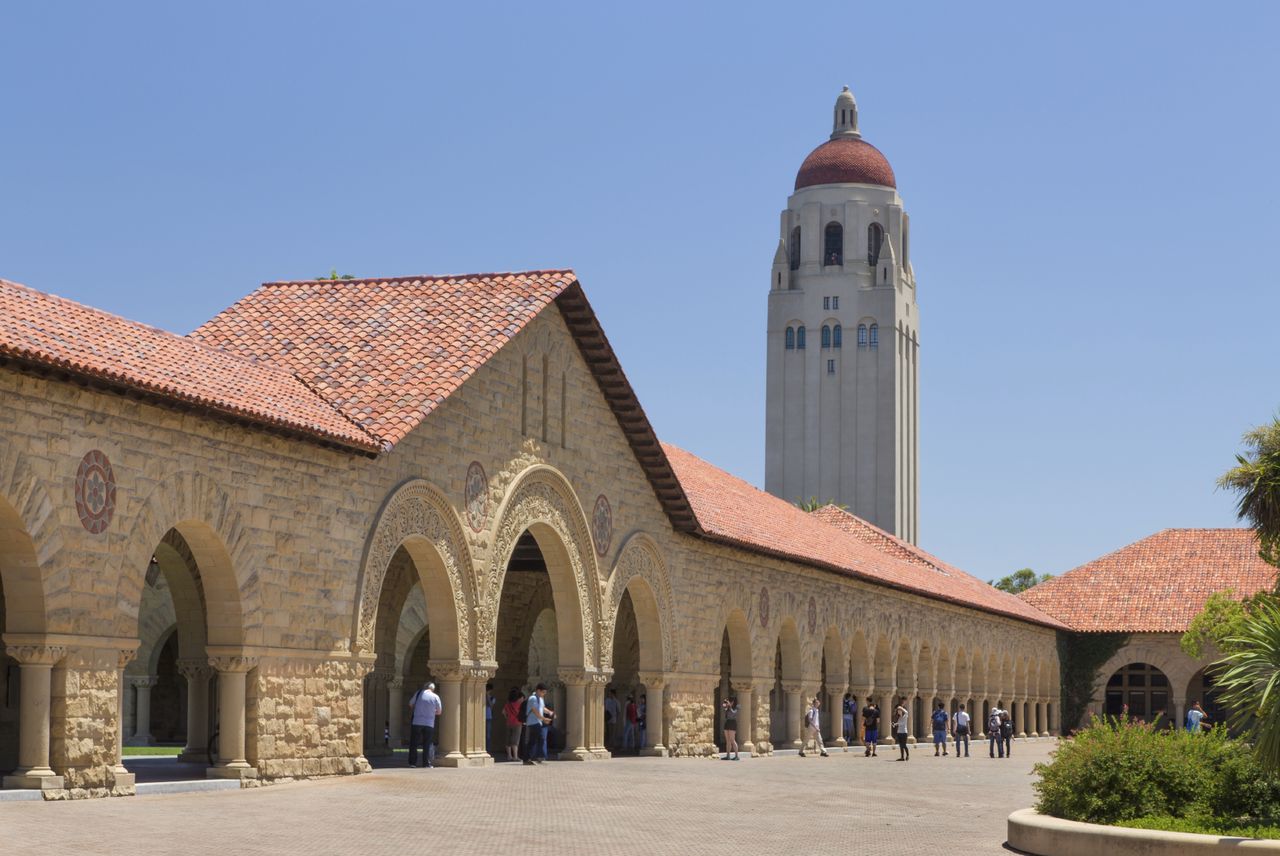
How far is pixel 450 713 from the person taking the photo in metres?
25.9

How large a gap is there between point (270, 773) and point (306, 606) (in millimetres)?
2133

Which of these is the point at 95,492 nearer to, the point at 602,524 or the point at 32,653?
the point at 32,653

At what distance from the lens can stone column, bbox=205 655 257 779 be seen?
21.1 meters

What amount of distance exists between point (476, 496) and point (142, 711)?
12.4m

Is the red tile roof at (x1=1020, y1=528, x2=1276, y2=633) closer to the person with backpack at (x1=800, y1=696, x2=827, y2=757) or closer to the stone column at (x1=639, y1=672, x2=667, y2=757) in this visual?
the person with backpack at (x1=800, y1=696, x2=827, y2=757)

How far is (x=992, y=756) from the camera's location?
1623 inches

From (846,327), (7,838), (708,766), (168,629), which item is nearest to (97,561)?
(7,838)

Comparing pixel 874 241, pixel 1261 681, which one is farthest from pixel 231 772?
pixel 874 241

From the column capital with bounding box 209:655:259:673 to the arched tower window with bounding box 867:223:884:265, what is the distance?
92.5 metres

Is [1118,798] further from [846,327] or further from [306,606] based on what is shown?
[846,327]

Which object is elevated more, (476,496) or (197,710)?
(476,496)

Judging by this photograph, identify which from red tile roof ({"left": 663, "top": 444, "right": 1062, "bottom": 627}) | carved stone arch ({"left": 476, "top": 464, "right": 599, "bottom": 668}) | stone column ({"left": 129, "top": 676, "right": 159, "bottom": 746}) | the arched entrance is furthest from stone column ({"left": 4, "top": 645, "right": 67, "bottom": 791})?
the arched entrance

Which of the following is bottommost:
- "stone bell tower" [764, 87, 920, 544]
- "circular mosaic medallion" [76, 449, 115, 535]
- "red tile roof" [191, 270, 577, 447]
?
"circular mosaic medallion" [76, 449, 115, 535]

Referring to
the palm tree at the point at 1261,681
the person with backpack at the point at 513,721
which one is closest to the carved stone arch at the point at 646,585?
the person with backpack at the point at 513,721
